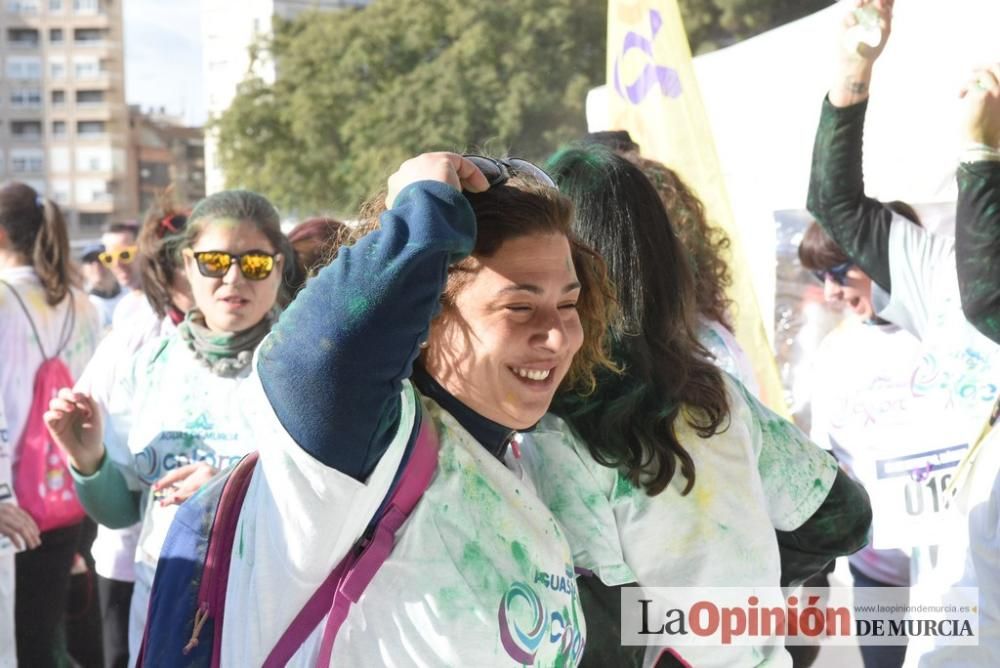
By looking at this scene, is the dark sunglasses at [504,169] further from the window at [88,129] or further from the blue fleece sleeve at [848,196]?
the window at [88,129]

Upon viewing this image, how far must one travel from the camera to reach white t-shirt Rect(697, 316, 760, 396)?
2.81m

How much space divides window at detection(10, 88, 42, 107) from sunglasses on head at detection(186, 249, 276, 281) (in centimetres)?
10429

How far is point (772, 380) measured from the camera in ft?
12.2

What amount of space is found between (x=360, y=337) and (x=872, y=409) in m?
2.99

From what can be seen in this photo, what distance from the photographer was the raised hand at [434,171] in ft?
4.77

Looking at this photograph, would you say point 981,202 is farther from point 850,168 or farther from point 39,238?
point 39,238

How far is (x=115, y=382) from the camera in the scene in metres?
3.29

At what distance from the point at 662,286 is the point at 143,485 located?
65.9 inches

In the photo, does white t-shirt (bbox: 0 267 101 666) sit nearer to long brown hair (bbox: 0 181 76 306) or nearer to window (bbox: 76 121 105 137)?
long brown hair (bbox: 0 181 76 306)

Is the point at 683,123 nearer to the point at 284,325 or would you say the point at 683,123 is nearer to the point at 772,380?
the point at 772,380

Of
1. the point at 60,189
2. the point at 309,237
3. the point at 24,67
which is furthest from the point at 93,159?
the point at 309,237

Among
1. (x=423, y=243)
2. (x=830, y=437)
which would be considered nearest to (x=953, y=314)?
(x=830, y=437)

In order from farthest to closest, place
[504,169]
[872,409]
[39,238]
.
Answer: [39,238] → [872,409] → [504,169]

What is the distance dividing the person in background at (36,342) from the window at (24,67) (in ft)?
337
